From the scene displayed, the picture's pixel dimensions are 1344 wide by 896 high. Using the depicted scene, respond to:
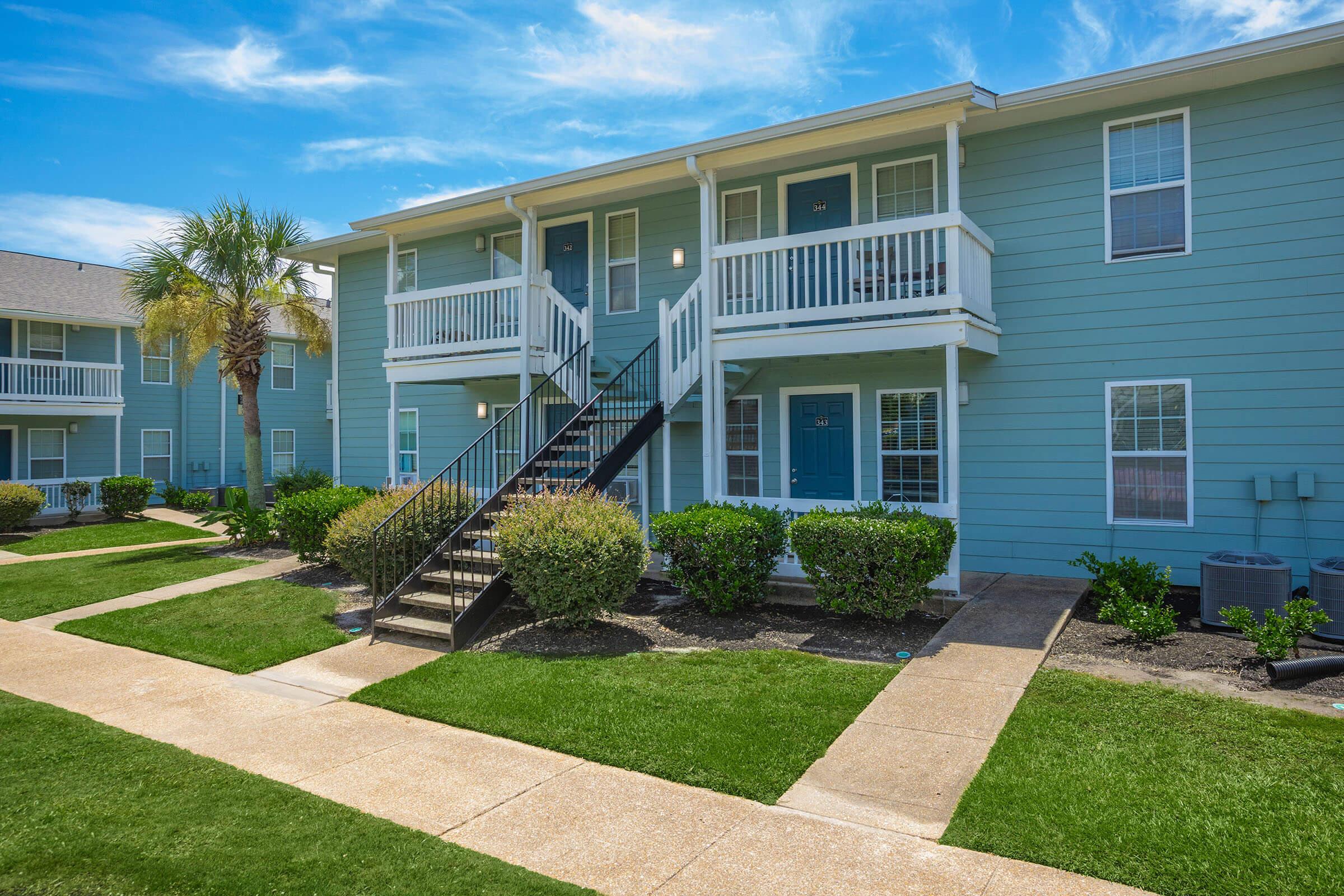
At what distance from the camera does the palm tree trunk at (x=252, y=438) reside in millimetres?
14906

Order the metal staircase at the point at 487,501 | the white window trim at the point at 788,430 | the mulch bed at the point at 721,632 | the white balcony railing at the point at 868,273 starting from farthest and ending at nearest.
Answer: the white window trim at the point at 788,430
the white balcony railing at the point at 868,273
the metal staircase at the point at 487,501
the mulch bed at the point at 721,632

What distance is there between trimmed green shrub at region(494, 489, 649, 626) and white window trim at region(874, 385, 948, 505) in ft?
12.1

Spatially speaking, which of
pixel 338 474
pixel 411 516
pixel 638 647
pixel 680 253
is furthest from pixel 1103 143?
pixel 338 474

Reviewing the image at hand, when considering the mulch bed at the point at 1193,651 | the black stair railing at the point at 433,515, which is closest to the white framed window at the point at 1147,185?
the mulch bed at the point at 1193,651

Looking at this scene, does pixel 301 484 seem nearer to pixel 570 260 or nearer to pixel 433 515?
pixel 570 260

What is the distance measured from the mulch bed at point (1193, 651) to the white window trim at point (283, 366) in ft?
77.5

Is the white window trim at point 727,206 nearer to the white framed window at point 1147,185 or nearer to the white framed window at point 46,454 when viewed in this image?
the white framed window at point 1147,185

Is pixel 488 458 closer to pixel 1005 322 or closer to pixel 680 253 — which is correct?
pixel 680 253

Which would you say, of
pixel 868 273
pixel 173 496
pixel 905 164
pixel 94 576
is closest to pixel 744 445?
pixel 868 273

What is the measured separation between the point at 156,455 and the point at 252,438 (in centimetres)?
1025

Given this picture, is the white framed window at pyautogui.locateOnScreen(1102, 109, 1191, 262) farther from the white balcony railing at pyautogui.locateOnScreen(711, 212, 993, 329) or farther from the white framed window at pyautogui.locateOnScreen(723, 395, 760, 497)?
the white framed window at pyautogui.locateOnScreen(723, 395, 760, 497)

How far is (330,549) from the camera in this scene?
9641mm

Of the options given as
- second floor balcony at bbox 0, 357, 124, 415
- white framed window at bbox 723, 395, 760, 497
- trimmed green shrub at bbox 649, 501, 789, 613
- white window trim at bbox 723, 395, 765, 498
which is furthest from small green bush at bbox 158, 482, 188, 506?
trimmed green shrub at bbox 649, 501, 789, 613

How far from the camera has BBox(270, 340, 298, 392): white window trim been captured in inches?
972
